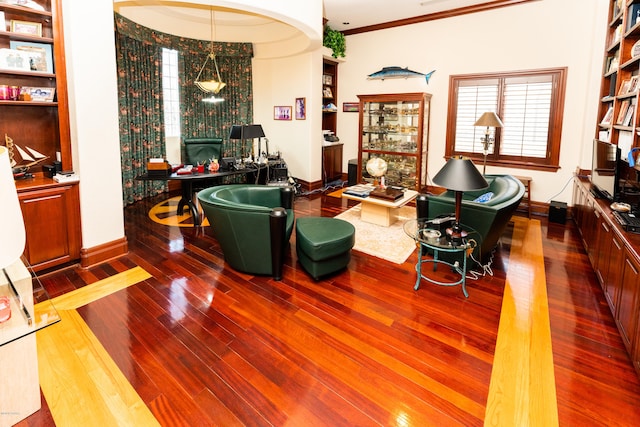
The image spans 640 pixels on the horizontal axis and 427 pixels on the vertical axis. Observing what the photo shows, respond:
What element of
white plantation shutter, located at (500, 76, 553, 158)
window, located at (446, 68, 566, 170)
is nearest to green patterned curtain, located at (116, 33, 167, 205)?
window, located at (446, 68, 566, 170)

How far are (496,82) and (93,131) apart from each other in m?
6.21

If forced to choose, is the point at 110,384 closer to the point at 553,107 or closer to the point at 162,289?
the point at 162,289

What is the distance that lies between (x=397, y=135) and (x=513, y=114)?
2.08 metres

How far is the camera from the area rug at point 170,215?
549 cm

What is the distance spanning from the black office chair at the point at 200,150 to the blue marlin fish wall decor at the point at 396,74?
142 inches

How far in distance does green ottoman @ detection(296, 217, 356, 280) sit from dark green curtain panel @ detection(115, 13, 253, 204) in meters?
4.08

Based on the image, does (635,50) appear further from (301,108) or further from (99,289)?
(99,289)

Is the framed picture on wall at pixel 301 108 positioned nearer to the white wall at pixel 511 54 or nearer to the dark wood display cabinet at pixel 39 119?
the white wall at pixel 511 54

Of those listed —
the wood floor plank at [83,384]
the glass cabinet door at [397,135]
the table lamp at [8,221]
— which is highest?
the glass cabinet door at [397,135]

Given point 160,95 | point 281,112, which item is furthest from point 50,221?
point 281,112

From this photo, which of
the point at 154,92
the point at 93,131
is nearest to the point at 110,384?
the point at 93,131

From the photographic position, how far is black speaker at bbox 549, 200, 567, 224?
5680 millimetres

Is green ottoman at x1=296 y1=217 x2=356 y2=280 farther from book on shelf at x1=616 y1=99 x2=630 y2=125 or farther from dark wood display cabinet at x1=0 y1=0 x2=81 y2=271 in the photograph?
book on shelf at x1=616 y1=99 x2=630 y2=125

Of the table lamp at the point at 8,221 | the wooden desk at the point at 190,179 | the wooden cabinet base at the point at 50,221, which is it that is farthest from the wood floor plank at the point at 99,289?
the table lamp at the point at 8,221
